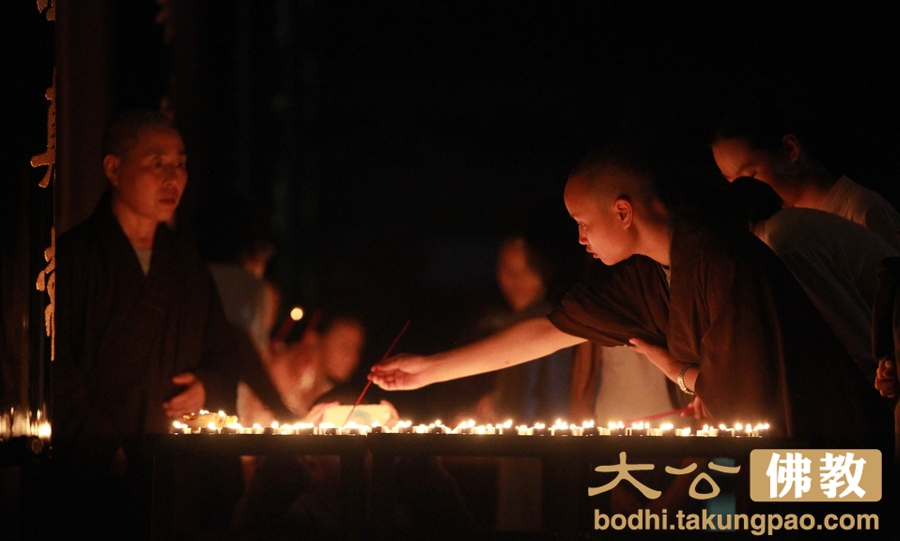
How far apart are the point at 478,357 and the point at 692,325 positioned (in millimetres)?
948

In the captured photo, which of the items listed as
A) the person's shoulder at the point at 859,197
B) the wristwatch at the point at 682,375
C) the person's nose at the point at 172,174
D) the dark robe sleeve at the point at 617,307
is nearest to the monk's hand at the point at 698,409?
the wristwatch at the point at 682,375

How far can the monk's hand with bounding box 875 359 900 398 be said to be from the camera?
138 inches

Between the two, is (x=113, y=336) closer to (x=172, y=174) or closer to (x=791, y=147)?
(x=172, y=174)

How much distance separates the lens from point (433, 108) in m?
4.41

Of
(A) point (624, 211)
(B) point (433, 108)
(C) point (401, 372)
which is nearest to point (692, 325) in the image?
(A) point (624, 211)

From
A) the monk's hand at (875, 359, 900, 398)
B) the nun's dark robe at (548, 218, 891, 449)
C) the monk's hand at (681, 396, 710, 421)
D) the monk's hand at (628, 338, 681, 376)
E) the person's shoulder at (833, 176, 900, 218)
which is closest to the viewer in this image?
the monk's hand at (875, 359, 900, 398)

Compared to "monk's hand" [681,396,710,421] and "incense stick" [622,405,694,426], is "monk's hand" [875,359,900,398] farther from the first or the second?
"incense stick" [622,405,694,426]

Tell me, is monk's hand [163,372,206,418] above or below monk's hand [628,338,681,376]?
below

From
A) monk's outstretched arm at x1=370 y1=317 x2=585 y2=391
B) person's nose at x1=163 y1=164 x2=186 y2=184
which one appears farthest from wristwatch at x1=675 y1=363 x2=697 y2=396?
person's nose at x1=163 y1=164 x2=186 y2=184

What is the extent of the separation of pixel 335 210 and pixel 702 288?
158cm

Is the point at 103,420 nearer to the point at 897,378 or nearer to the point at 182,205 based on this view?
the point at 182,205

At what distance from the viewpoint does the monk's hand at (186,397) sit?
4238mm

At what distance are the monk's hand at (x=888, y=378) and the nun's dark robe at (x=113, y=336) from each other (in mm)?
2740

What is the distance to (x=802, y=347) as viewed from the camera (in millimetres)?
3658
